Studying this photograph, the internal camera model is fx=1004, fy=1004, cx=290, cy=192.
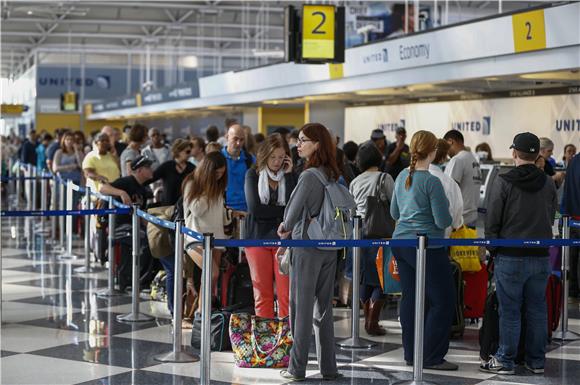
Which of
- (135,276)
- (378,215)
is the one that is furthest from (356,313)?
(135,276)

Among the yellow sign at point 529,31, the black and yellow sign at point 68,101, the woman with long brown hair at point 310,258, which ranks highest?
the black and yellow sign at point 68,101

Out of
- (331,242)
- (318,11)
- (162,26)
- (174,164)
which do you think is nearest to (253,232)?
(331,242)

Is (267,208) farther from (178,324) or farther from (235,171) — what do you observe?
(235,171)

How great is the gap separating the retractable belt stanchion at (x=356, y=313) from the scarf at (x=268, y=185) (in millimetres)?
657

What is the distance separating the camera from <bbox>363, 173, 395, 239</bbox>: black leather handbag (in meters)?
8.09

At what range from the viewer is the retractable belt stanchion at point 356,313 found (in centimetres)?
748

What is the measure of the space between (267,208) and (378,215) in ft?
3.97

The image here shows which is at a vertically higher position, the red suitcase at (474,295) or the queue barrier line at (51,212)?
the queue barrier line at (51,212)

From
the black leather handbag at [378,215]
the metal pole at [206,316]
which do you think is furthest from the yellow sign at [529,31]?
the metal pole at [206,316]

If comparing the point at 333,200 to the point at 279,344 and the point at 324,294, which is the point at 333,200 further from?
the point at 279,344

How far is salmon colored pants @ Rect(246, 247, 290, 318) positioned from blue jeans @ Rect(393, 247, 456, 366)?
1.02m

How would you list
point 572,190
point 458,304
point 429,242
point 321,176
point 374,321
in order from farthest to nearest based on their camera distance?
point 572,190 < point 374,321 < point 458,304 < point 429,242 < point 321,176

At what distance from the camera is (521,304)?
6.56 m

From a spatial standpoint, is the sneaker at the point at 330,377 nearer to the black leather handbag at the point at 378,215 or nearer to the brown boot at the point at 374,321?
the brown boot at the point at 374,321
